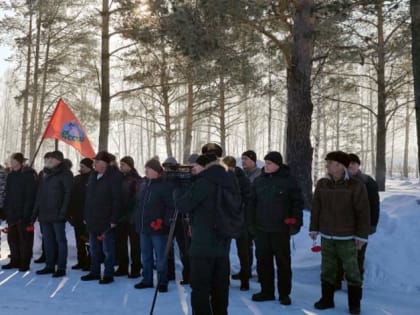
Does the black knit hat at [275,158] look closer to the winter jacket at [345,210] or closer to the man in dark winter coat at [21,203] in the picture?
the winter jacket at [345,210]

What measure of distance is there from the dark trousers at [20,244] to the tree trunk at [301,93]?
18.4 ft

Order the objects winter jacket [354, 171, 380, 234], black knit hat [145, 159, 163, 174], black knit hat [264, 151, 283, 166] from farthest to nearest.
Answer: black knit hat [145, 159, 163, 174]
winter jacket [354, 171, 380, 234]
black knit hat [264, 151, 283, 166]

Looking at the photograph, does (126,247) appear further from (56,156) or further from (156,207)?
(56,156)

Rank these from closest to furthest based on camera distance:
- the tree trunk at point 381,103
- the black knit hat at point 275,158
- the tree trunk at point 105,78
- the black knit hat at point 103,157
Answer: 1. the black knit hat at point 275,158
2. the black knit hat at point 103,157
3. the tree trunk at point 105,78
4. the tree trunk at point 381,103

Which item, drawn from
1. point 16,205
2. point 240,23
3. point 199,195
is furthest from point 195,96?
point 199,195

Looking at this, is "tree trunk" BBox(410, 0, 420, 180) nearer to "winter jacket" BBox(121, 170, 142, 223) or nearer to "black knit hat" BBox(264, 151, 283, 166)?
"black knit hat" BBox(264, 151, 283, 166)

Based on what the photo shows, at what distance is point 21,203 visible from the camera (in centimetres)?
763

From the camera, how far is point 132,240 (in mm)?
7539

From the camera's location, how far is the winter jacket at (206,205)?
4.23 metres

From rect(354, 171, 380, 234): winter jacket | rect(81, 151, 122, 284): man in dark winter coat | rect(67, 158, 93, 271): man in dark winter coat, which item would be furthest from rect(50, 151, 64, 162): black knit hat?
rect(354, 171, 380, 234): winter jacket

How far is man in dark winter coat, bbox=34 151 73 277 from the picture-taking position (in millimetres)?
7176

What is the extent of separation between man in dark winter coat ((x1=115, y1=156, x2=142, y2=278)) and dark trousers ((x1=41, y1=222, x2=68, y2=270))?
866 mm

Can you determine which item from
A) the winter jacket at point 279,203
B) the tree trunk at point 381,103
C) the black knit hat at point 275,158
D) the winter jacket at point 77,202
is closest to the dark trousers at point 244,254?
the winter jacket at point 279,203

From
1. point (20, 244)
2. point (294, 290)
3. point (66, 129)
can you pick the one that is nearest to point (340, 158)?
point (294, 290)
